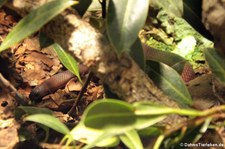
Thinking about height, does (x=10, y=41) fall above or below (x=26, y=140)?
above

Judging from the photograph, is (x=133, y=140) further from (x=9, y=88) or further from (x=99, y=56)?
(x=9, y=88)

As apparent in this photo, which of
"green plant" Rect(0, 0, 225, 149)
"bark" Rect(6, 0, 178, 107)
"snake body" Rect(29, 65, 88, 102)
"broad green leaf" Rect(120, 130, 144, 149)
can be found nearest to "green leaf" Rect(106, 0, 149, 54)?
"green plant" Rect(0, 0, 225, 149)

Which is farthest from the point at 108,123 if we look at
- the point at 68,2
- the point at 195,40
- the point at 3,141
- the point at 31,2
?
the point at 195,40

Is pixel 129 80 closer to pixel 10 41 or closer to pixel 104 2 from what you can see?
pixel 104 2

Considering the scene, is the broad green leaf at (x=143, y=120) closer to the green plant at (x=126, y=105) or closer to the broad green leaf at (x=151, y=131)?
the green plant at (x=126, y=105)

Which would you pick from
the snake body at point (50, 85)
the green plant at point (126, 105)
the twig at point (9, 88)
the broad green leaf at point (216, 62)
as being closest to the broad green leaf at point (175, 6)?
→ the green plant at point (126, 105)
